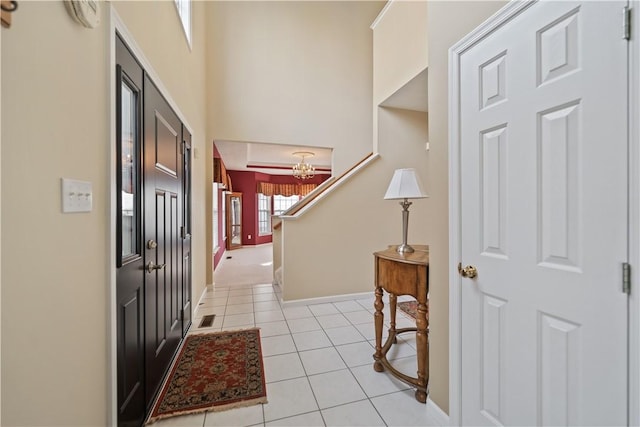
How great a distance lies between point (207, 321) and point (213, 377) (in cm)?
107

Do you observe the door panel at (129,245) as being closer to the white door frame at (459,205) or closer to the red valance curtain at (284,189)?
the white door frame at (459,205)

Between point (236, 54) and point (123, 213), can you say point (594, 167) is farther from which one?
point (236, 54)

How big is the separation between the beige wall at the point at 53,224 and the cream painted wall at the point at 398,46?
110 inches

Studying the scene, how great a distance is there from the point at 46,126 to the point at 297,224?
2.66m

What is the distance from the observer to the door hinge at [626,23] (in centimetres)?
75

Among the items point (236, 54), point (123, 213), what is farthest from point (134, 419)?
point (236, 54)

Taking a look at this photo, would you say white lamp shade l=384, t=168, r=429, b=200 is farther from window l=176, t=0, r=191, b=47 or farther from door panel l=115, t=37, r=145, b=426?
window l=176, t=0, r=191, b=47

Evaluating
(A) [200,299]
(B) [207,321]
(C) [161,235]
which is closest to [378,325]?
(C) [161,235]

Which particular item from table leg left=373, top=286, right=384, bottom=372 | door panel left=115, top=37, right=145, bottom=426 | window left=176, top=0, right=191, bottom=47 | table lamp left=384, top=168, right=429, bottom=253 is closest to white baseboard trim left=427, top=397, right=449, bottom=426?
table leg left=373, top=286, right=384, bottom=372

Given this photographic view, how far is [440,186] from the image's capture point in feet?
4.72

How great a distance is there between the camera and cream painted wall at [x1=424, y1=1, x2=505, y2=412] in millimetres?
1391

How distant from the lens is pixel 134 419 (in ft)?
4.51

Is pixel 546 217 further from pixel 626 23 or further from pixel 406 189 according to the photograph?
pixel 406 189

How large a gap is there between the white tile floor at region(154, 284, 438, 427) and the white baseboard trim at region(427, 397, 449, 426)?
0.10ft
